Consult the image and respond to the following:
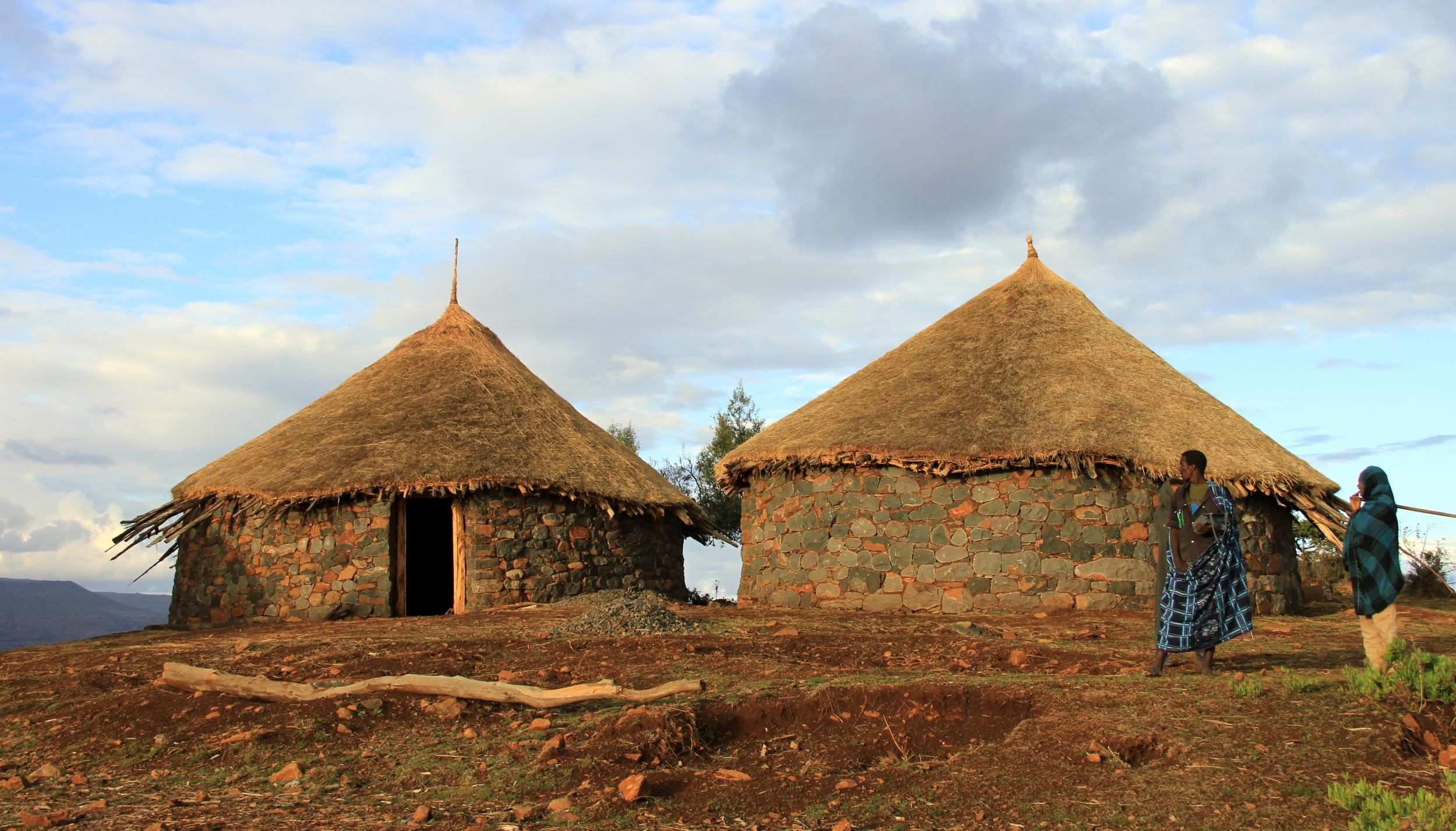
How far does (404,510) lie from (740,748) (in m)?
10.2

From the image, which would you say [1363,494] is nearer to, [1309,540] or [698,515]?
[698,515]

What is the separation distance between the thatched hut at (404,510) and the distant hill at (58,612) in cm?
3197

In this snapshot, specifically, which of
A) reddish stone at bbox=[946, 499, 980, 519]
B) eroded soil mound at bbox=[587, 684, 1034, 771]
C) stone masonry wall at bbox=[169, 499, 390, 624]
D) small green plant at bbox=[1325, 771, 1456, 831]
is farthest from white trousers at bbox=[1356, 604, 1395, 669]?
stone masonry wall at bbox=[169, 499, 390, 624]

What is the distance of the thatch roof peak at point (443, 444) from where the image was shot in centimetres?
1445

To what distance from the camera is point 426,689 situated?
20.5 feet

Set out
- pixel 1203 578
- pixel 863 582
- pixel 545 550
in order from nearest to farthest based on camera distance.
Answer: pixel 1203 578 → pixel 863 582 → pixel 545 550

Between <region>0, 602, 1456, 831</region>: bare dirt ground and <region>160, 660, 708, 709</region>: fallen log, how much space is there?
0.26 ft

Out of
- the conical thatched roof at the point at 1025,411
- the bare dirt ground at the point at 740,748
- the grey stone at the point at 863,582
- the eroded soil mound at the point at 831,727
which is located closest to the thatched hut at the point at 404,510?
the conical thatched roof at the point at 1025,411

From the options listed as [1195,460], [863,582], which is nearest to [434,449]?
[863,582]

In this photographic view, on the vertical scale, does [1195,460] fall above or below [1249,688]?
above

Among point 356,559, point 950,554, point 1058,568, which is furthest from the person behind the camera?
point 356,559

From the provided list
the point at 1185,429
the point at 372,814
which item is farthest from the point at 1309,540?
the point at 372,814

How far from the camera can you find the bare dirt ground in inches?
177

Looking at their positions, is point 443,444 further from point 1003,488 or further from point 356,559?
point 1003,488
